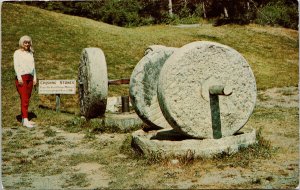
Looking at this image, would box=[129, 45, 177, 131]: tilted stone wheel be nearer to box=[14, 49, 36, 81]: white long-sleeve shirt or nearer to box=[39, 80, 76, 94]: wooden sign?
box=[14, 49, 36, 81]: white long-sleeve shirt

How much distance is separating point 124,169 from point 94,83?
112 inches

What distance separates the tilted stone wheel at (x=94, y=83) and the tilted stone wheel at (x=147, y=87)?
132 centimetres

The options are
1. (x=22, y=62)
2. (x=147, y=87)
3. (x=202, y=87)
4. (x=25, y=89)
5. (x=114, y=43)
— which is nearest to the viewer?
(x=202, y=87)

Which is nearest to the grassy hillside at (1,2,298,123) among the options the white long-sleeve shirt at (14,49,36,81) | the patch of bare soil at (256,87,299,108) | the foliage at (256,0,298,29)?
the foliage at (256,0,298,29)

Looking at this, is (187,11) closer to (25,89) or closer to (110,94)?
(110,94)

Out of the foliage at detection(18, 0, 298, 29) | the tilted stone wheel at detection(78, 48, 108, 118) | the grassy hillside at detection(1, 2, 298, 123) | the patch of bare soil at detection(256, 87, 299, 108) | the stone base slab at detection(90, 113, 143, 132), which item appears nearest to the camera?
the tilted stone wheel at detection(78, 48, 108, 118)

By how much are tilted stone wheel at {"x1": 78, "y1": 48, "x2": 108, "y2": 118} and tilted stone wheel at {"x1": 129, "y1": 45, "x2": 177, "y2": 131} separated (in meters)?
Result: 1.32

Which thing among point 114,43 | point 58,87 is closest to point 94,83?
point 58,87

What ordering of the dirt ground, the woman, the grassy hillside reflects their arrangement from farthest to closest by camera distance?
the grassy hillside < the woman < the dirt ground

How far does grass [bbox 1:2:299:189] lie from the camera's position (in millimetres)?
5406

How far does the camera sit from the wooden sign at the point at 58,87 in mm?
11188

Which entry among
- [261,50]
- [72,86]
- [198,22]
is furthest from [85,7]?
[72,86]

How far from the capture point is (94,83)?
807 cm

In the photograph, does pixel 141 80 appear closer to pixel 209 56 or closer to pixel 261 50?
pixel 209 56
